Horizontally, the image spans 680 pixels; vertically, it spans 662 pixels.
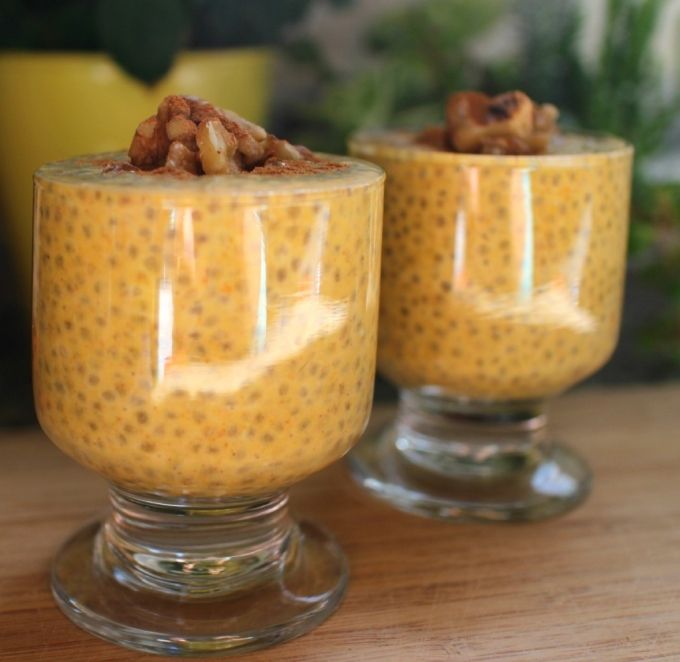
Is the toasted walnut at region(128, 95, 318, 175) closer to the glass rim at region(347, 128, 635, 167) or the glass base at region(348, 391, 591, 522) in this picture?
the glass rim at region(347, 128, 635, 167)

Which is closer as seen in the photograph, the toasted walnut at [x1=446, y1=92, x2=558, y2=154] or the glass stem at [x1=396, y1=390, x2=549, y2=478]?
the toasted walnut at [x1=446, y1=92, x2=558, y2=154]

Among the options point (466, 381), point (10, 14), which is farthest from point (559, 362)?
point (10, 14)

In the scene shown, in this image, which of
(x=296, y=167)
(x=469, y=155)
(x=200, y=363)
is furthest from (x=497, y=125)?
(x=200, y=363)

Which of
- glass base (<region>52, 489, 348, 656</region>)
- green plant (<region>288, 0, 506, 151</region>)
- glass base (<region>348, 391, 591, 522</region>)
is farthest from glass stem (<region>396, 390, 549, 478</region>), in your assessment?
green plant (<region>288, 0, 506, 151</region>)

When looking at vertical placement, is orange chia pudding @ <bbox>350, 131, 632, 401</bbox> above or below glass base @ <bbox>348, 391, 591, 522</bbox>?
above

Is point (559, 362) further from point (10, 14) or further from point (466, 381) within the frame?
point (10, 14)

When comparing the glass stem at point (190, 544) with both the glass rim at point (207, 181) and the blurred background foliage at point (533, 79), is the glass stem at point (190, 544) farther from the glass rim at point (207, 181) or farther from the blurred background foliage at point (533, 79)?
the blurred background foliage at point (533, 79)
